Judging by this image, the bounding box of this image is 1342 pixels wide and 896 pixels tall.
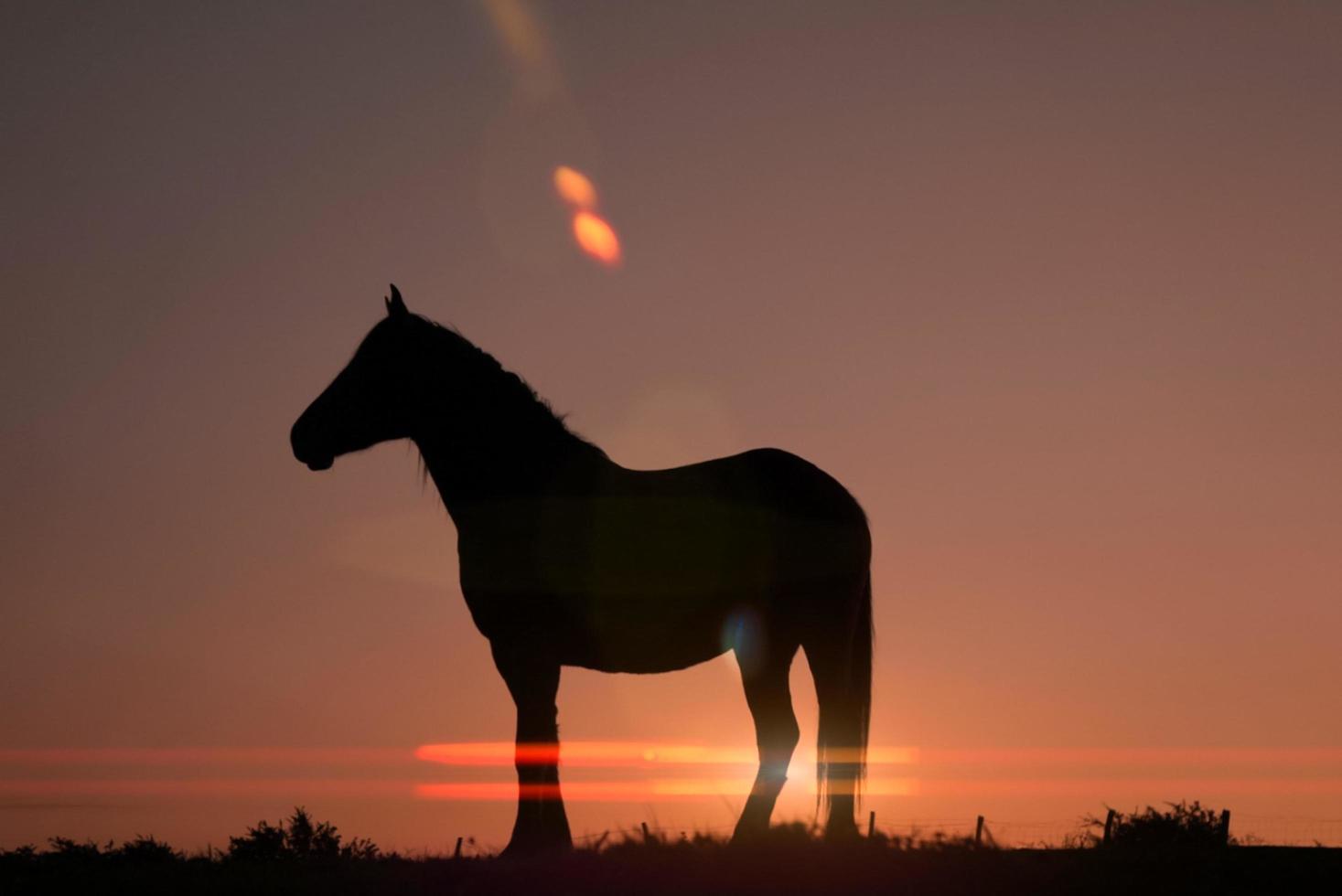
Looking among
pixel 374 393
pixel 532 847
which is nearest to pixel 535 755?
pixel 532 847

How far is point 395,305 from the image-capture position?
1189cm

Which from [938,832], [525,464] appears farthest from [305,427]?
[938,832]

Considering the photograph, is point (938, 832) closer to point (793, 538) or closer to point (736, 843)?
point (736, 843)

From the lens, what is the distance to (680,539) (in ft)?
38.3

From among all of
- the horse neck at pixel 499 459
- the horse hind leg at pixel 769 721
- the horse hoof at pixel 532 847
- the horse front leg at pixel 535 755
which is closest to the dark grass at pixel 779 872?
the horse hoof at pixel 532 847

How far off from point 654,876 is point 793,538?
4.16 meters

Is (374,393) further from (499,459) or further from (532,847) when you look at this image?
(532,847)

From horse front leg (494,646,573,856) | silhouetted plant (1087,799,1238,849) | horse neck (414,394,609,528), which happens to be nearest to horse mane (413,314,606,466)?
horse neck (414,394,609,528)

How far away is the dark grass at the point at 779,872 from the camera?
829cm

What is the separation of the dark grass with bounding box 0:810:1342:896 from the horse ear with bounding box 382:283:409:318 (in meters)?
4.50

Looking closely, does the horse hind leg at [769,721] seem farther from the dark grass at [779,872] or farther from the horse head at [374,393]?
the horse head at [374,393]

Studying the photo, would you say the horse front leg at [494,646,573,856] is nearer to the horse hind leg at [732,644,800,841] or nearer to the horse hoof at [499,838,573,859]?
the horse hoof at [499,838,573,859]

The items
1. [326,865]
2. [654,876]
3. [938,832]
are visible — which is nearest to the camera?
[654,876]

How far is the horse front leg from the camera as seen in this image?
10.5 meters
